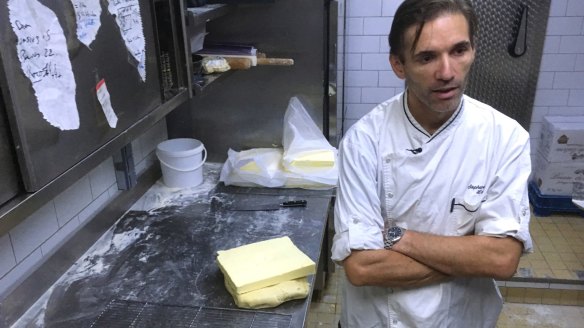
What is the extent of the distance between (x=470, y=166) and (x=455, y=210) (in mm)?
128

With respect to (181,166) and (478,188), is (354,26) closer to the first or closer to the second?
(181,166)

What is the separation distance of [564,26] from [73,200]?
3021 mm

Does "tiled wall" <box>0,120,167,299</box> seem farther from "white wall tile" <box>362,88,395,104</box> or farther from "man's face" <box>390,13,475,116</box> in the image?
"white wall tile" <box>362,88,395,104</box>

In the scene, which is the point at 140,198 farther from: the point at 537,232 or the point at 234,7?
Answer: the point at 537,232

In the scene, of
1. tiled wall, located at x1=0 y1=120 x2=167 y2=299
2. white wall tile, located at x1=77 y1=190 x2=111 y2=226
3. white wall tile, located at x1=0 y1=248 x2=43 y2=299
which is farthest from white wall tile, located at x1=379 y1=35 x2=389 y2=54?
white wall tile, located at x1=0 y1=248 x2=43 y2=299

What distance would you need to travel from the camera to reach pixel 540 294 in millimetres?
2799

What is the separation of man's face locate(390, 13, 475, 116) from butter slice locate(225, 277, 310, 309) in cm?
66

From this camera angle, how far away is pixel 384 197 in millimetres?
1425

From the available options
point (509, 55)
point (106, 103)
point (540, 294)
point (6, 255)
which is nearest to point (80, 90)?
point (106, 103)

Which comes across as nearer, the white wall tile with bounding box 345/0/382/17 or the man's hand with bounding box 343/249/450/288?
the man's hand with bounding box 343/249/450/288

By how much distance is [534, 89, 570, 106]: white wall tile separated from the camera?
331 centimetres

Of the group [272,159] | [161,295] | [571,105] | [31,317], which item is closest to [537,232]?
[571,105]

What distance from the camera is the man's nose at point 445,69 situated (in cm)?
128

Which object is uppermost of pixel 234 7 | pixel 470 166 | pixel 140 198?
pixel 234 7
